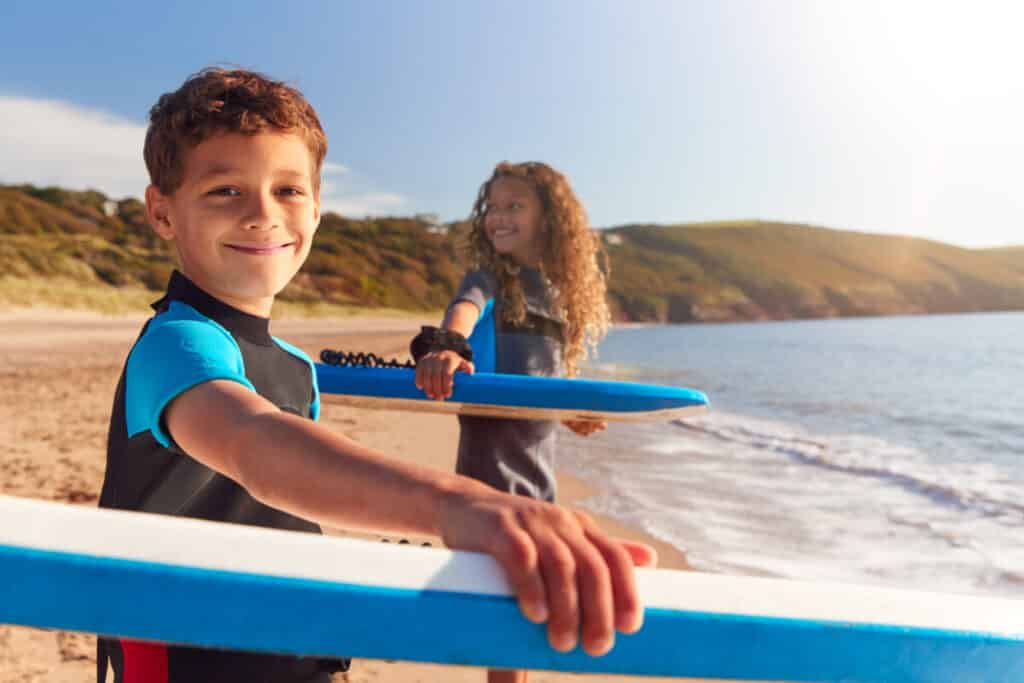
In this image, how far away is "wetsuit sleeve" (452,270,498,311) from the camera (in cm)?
309

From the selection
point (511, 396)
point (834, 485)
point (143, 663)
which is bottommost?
point (834, 485)

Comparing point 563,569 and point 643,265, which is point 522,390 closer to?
point 563,569

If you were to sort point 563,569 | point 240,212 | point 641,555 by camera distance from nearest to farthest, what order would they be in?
point 563,569
point 641,555
point 240,212

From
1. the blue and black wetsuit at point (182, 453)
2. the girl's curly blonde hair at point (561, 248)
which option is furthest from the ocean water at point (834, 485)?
the blue and black wetsuit at point (182, 453)

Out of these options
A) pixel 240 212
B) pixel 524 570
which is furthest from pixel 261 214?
pixel 524 570

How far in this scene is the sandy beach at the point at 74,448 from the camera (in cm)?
346

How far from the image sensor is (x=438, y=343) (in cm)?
267

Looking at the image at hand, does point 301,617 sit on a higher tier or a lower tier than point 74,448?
higher

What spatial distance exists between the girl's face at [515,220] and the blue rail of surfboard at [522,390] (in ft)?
2.16

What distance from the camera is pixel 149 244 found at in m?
65.4

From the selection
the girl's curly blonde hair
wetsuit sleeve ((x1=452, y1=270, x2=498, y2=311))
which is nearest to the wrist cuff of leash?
wetsuit sleeve ((x1=452, y1=270, x2=498, y2=311))

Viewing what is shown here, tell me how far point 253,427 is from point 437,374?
163 cm

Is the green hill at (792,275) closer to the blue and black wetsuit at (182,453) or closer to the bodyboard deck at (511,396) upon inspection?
the bodyboard deck at (511,396)

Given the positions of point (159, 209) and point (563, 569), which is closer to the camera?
point (563, 569)
